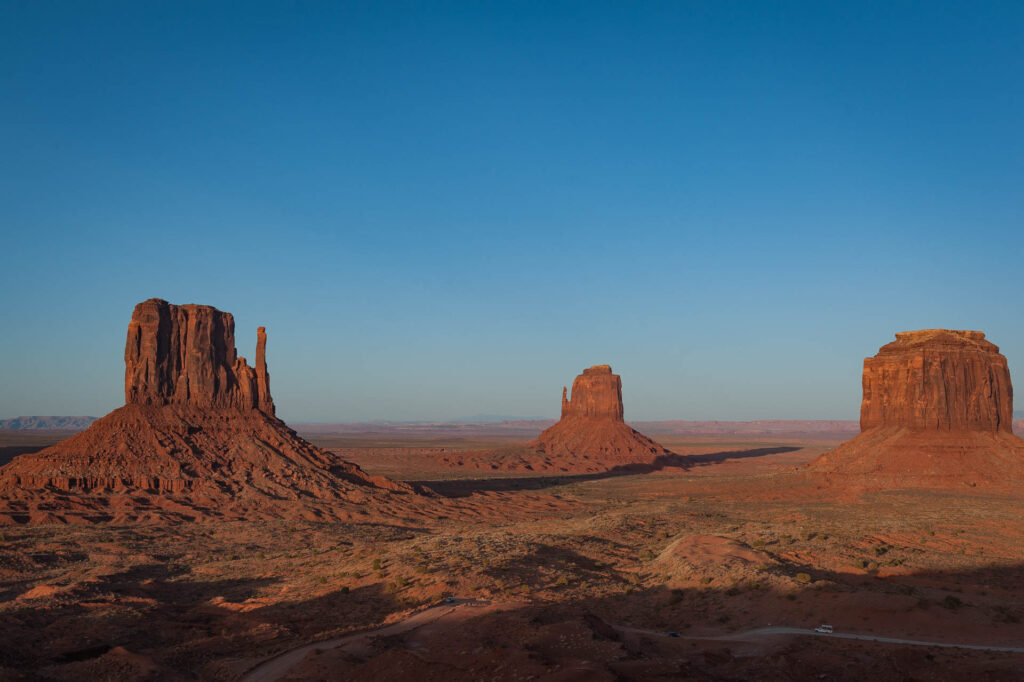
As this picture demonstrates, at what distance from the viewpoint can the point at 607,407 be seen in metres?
112

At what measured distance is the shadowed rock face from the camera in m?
58.3

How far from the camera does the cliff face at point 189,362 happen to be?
4531 centimetres

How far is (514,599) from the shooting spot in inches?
832

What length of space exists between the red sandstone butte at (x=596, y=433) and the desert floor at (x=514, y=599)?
63274 mm

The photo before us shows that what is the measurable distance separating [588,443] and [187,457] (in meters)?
73.6

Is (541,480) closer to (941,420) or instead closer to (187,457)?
(941,420)

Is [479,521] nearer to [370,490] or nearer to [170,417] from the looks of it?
[370,490]

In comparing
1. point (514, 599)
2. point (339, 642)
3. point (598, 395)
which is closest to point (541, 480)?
point (598, 395)

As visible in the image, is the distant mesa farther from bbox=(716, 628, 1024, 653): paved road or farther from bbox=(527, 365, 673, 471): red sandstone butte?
bbox=(716, 628, 1024, 653): paved road

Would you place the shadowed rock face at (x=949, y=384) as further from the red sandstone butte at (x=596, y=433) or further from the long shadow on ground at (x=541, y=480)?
the red sandstone butte at (x=596, y=433)

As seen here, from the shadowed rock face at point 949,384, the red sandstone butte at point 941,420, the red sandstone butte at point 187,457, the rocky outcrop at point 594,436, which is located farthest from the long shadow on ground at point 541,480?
the shadowed rock face at point 949,384

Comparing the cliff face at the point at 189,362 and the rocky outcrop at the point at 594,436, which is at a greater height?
the cliff face at the point at 189,362

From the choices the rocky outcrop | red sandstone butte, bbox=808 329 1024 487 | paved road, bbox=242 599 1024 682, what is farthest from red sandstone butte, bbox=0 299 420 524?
the rocky outcrop

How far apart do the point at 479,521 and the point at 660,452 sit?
69694 millimetres
